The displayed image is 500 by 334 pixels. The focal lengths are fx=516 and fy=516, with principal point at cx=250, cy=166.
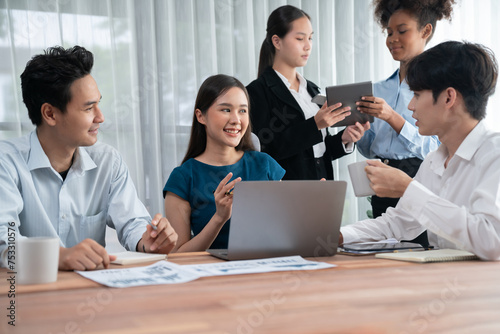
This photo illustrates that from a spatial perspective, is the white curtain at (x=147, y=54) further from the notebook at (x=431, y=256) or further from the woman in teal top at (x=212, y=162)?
the notebook at (x=431, y=256)

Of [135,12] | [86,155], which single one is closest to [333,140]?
[86,155]

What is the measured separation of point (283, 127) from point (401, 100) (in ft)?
2.04

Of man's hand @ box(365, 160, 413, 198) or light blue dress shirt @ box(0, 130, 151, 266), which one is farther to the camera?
light blue dress shirt @ box(0, 130, 151, 266)

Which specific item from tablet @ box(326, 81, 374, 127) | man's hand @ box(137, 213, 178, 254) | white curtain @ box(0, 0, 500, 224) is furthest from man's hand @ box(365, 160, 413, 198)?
white curtain @ box(0, 0, 500, 224)

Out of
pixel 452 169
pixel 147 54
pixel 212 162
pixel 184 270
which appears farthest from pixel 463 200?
pixel 147 54

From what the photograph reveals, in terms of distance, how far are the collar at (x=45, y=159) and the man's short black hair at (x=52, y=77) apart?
0.38 feet

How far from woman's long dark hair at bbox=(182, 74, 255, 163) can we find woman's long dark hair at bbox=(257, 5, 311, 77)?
0.49 metres

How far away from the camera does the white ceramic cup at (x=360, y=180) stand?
150 cm

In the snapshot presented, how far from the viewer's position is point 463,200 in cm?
158

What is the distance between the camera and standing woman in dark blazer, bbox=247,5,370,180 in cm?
243

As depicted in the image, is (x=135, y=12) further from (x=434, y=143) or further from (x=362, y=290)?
(x=362, y=290)

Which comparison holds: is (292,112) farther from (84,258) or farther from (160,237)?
(84,258)

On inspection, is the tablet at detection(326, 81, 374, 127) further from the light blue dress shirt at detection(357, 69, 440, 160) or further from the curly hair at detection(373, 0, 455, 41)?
the curly hair at detection(373, 0, 455, 41)

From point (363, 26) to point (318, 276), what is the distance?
325 cm
